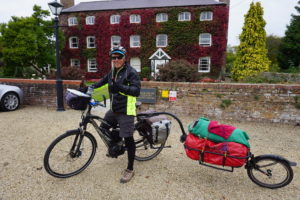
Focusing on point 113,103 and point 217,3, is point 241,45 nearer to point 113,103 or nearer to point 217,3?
point 217,3

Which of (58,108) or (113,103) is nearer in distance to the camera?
(113,103)

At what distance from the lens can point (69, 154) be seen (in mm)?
2951

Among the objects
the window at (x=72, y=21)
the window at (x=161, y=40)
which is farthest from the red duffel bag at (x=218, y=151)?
the window at (x=72, y=21)

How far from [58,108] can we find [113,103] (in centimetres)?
514

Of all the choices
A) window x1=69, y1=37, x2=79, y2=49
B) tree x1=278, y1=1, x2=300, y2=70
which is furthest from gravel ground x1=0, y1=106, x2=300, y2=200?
tree x1=278, y1=1, x2=300, y2=70

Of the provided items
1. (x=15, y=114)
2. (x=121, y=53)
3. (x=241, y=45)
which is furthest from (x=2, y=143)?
(x=241, y=45)

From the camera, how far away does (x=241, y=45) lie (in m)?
19.7

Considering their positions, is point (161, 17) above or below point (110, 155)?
above

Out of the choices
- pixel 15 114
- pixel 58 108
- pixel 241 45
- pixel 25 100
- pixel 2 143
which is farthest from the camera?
pixel 241 45

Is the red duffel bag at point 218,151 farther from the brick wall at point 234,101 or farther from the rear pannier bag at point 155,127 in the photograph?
the brick wall at point 234,101

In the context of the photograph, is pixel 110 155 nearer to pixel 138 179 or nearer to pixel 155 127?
pixel 138 179

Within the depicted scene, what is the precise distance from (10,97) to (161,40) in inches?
722

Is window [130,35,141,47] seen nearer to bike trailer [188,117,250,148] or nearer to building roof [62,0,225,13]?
building roof [62,0,225,13]

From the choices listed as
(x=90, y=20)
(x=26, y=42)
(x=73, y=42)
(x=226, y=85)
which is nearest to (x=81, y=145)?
(x=226, y=85)
